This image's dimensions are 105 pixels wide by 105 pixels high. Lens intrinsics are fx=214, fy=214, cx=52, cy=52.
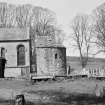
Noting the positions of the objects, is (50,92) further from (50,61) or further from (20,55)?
(20,55)

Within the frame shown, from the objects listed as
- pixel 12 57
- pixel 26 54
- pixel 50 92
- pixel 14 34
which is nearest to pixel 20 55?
pixel 26 54

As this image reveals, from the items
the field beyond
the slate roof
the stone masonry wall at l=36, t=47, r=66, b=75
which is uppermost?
the slate roof

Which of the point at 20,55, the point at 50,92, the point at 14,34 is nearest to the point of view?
the point at 50,92

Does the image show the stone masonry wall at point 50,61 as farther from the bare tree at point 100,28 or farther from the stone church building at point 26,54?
the bare tree at point 100,28

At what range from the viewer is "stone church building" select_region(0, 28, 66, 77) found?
33531mm

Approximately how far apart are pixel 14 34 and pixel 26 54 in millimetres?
4694

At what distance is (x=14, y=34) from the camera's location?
39.2 m

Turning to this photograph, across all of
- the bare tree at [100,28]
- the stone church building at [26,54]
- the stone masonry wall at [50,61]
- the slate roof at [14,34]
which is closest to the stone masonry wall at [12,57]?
the stone church building at [26,54]

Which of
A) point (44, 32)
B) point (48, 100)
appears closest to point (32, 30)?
point (44, 32)

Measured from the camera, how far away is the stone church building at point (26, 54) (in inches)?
1320

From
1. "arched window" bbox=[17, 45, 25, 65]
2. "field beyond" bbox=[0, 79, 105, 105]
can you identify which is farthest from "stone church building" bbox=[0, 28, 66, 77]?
"field beyond" bbox=[0, 79, 105, 105]

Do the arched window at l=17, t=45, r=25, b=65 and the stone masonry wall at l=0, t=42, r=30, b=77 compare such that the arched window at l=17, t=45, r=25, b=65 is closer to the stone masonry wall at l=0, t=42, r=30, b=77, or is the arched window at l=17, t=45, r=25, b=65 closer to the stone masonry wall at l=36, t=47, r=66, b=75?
the stone masonry wall at l=0, t=42, r=30, b=77

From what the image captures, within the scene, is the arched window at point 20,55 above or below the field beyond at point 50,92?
above

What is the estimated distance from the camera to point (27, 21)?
192 ft
